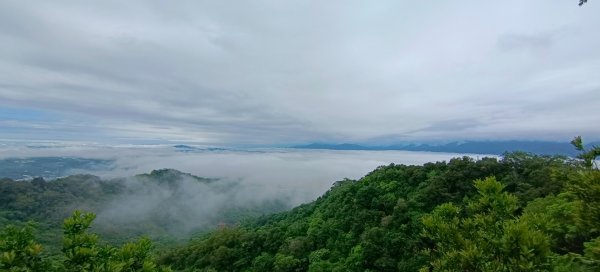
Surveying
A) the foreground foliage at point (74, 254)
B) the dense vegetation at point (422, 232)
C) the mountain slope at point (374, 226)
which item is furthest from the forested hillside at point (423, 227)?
the foreground foliage at point (74, 254)

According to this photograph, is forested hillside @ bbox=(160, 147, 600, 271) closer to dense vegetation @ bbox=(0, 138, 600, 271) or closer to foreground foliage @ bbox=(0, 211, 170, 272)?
dense vegetation @ bbox=(0, 138, 600, 271)

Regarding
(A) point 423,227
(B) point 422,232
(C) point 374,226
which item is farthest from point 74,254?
(C) point 374,226

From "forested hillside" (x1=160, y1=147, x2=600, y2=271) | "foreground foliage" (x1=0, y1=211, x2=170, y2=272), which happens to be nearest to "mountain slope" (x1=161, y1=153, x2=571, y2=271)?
"forested hillside" (x1=160, y1=147, x2=600, y2=271)

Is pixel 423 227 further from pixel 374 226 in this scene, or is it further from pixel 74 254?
pixel 374 226

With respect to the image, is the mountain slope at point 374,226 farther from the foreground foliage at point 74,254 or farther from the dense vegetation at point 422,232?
the foreground foliage at point 74,254

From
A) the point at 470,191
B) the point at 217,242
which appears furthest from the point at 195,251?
the point at 470,191
